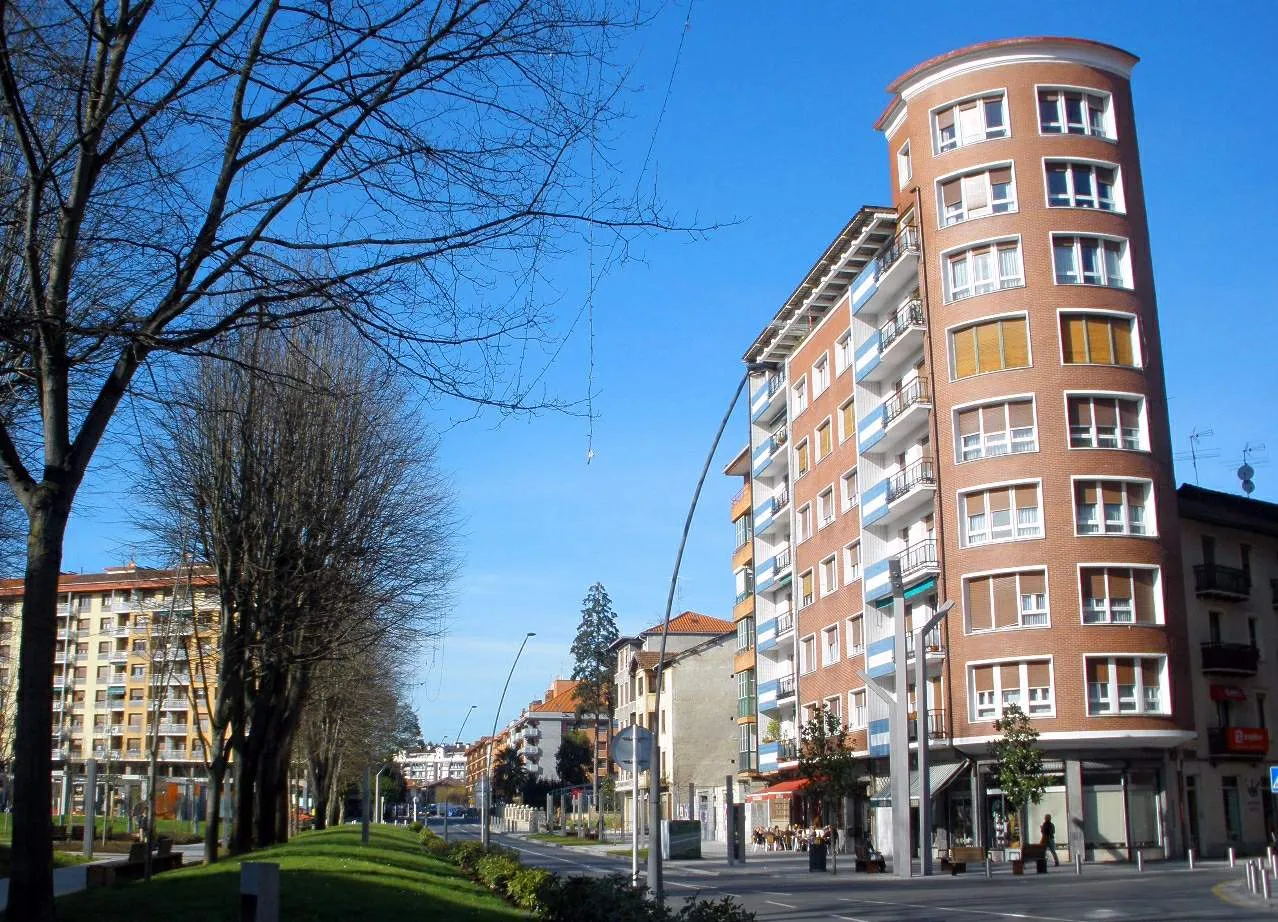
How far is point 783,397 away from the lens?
206 feet

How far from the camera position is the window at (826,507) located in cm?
5447

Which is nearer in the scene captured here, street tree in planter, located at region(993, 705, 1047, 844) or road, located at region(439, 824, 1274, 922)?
road, located at region(439, 824, 1274, 922)

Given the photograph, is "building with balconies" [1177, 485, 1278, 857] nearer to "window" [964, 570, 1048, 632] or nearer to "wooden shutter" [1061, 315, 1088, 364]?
"window" [964, 570, 1048, 632]

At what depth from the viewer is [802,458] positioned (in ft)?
194

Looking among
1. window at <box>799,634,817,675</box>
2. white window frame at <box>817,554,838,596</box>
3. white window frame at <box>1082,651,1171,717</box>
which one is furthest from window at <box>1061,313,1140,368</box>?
window at <box>799,634,817,675</box>

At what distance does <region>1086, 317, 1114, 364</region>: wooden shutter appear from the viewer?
138 ft

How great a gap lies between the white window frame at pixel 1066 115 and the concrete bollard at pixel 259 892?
134ft

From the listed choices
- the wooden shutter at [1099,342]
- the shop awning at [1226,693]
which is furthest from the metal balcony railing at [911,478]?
the shop awning at [1226,693]

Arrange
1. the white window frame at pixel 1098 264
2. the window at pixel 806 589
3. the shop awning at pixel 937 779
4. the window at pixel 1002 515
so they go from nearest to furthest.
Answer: the window at pixel 1002 515 → the shop awning at pixel 937 779 → the white window frame at pixel 1098 264 → the window at pixel 806 589

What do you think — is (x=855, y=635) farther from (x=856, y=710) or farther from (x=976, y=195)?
(x=976, y=195)

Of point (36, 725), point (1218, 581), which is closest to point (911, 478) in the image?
point (1218, 581)

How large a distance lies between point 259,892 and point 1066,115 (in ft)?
139

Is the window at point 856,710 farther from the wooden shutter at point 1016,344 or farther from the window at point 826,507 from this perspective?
the wooden shutter at point 1016,344

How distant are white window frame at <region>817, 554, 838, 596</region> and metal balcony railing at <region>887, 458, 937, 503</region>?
23.0ft
